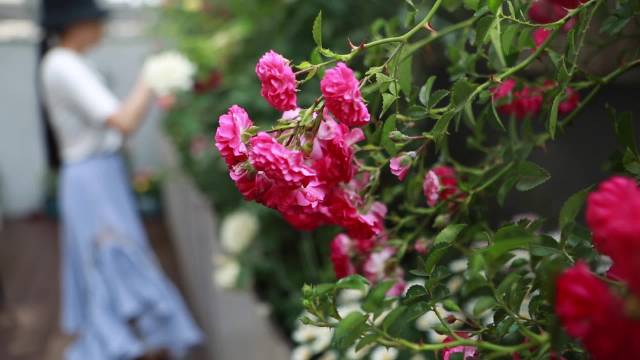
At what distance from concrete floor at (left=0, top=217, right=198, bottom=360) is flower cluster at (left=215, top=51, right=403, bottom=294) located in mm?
3200

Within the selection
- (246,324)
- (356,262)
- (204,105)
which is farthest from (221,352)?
(356,262)

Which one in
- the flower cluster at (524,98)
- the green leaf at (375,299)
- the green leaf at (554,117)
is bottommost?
the green leaf at (375,299)

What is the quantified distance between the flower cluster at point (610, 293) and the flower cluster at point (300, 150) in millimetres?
208

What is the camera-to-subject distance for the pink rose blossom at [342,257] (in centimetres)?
64

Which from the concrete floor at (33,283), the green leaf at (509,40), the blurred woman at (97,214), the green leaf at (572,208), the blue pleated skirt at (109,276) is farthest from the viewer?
the concrete floor at (33,283)

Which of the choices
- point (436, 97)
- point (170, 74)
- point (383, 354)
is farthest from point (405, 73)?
point (170, 74)

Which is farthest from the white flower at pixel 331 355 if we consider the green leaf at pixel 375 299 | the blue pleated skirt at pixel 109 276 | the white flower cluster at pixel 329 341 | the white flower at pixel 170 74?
the blue pleated skirt at pixel 109 276

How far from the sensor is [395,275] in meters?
0.64

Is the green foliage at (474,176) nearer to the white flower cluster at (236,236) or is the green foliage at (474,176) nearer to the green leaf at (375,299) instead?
the green leaf at (375,299)

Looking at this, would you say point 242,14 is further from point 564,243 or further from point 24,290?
point 24,290

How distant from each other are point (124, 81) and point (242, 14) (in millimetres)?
5750

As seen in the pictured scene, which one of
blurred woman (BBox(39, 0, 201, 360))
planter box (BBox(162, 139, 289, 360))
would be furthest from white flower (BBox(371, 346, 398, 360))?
blurred woman (BBox(39, 0, 201, 360))

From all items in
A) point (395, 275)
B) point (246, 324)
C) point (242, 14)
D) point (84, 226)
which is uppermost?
point (242, 14)

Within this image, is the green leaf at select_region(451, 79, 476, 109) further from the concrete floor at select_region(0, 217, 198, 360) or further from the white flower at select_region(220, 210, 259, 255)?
the concrete floor at select_region(0, 217, 198, 360)
